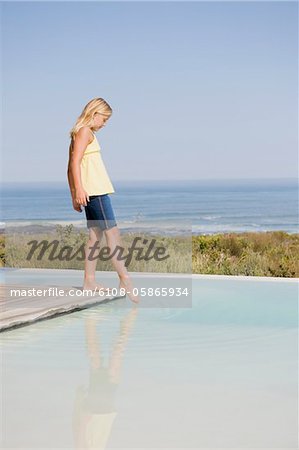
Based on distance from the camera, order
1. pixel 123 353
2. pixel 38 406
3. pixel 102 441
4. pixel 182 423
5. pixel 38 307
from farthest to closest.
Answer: pixel 38 307, pixel 123 353, pixel 38 406, pixel 182 423, pixel 102 441

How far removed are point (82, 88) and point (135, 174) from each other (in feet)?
9.68

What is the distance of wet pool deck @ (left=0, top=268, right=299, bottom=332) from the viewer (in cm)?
442

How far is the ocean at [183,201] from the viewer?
993 inches

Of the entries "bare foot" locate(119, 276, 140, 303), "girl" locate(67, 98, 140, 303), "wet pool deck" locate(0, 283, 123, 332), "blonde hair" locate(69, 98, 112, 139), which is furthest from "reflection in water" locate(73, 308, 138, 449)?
"blonde hair" locate(69, 98, 112, 139)

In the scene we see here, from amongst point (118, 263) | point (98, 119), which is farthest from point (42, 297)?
point (98, 119)

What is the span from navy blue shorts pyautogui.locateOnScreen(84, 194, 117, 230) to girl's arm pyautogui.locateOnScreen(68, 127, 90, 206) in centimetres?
9

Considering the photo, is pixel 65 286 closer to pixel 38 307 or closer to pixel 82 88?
pixel 38 307

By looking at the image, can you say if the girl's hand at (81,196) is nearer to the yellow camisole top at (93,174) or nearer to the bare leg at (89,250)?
the yellow camisole top at (93,174)

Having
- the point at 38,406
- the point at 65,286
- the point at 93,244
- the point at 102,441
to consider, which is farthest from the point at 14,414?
the point at 65,286

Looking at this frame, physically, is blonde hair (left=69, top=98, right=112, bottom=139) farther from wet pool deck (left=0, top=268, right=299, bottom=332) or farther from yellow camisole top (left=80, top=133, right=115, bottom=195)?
wet pool deck (left=0, top=268, right=299, bottom=332)

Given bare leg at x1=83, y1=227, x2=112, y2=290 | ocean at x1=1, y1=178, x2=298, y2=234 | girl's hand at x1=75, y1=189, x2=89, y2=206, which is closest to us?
girl's hand at x1=75, y1=189, x2=89, y2=206

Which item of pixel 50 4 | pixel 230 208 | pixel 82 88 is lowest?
pixel 230 208

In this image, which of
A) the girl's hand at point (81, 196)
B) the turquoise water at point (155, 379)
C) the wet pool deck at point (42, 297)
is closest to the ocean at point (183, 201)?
the wet pool deck at point (42, 297)

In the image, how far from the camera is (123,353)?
11.8ft
